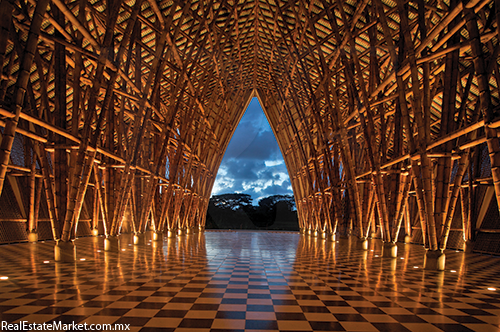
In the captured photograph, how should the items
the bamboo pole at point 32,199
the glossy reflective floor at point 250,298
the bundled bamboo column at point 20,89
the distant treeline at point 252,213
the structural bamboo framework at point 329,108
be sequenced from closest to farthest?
the glossy reflective floor at point 250,298 → the bundled bamboo column at point 20,89 → the structural bamboo framework at point 329,108 → the bamboo pole at point 32,199 → the distant treeline at point 252,213

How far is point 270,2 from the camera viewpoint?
32250mm

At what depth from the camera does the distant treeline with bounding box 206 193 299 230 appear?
3460 inches

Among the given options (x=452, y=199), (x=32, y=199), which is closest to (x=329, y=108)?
(x=452, y=199)

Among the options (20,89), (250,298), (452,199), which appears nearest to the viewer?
(250,298)

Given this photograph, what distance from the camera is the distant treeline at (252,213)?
8788 centimetres

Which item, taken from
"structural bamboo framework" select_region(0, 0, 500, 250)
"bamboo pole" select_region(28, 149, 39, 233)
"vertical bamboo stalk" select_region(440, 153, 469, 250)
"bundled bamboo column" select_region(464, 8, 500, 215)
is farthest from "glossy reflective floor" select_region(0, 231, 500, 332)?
"bamboo pole" select_region(28, 149, 39, 233)

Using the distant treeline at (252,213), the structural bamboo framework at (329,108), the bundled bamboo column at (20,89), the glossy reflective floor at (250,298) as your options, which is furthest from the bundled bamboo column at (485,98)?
the distant treeline at (252,213)

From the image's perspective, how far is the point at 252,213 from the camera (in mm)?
91125

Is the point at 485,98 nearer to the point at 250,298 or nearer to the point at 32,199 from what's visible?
the point at 250,298

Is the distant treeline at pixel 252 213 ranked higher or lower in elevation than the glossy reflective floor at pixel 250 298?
higher

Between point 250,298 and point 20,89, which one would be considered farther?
point 20,89

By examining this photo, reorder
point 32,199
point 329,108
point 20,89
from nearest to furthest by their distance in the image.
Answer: point 20,89
point 329,108
point 32,199

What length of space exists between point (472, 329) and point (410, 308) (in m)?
1.41

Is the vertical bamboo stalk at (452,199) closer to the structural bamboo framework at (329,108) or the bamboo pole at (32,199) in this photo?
the structural bamboo framework at (329,108)
